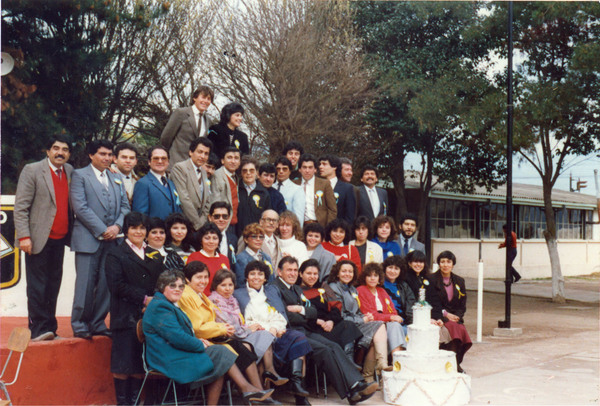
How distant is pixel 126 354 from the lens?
19.4ft

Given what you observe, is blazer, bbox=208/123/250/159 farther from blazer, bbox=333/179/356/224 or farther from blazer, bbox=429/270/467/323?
blazer, bbox=429/270/467/323

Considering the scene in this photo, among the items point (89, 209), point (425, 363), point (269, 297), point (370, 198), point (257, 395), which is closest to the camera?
point (257, 395)

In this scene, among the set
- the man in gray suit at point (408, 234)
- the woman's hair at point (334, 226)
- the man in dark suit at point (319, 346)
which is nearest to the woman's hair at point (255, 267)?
the man in dark suit at point (319, 346)

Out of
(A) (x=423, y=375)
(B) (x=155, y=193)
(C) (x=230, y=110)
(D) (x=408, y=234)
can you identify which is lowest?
(A) (x=423, y=375)

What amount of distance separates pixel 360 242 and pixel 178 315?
130 inches

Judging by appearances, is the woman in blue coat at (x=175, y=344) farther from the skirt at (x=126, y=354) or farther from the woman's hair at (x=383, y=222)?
the woman's hair at (x=383, y=222)

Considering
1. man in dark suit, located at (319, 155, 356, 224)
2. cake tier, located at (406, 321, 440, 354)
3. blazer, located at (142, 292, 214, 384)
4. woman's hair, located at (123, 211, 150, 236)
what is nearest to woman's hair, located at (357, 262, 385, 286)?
cake tier, located at (406, 321, 440, 354)

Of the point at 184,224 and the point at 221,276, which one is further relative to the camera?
the point at 184,224

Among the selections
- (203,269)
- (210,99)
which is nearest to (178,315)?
(203,269)

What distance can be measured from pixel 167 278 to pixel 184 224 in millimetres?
950

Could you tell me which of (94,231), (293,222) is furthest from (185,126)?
(94,231)

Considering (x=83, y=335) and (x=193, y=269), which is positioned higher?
(x=193, y=269)

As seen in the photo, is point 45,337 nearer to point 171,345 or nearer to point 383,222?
point 171,345

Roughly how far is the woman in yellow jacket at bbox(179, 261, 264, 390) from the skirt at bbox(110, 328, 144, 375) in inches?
20.3
